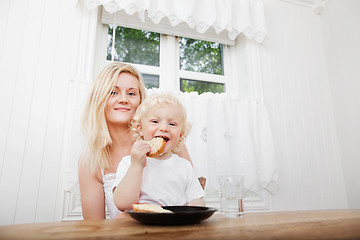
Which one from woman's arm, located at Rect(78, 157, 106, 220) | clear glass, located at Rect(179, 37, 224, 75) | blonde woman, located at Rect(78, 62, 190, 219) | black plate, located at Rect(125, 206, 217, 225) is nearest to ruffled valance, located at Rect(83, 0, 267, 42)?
clear glass, located at Rect(179, 37, 224, 75)

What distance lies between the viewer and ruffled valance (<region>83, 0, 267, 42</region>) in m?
1.85

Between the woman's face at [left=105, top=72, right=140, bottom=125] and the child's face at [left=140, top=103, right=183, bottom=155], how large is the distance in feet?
0.84

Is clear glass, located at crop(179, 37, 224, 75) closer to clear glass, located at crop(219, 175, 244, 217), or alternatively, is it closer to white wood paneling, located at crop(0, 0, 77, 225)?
white wood paneling, located at crop(0, 0, 77, 225)

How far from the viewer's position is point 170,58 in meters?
2.22

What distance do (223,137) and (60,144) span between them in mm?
1192

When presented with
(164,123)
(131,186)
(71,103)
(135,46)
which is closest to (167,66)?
(135,46)

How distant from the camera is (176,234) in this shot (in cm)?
46

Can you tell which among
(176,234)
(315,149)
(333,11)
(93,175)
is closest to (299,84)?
(315,149)

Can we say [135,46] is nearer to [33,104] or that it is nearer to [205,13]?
[205,13]

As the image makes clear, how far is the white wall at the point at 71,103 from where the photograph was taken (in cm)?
152

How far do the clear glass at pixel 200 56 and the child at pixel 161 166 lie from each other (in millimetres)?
1279

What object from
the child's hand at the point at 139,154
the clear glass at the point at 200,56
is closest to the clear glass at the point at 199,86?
the clear glass at the point at 200,56

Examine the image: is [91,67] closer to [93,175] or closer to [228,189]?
[93,175]

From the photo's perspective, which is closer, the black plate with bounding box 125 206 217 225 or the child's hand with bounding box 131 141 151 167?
the black plate with bounding box 125 206 217 225
